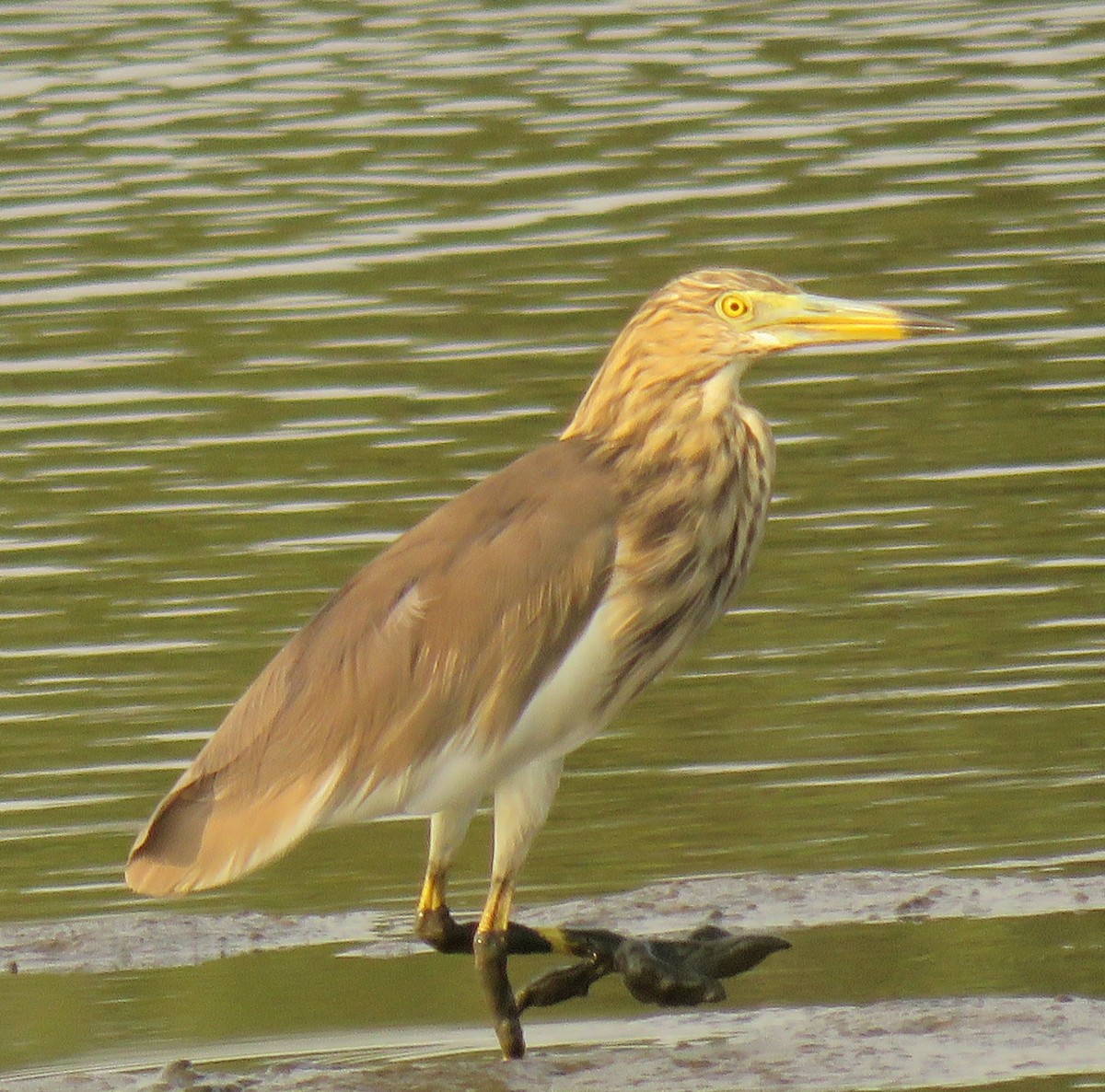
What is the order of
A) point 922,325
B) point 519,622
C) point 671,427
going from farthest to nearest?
point 922,325, point 671,427, point 519,622

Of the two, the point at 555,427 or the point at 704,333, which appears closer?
the point at 704,333

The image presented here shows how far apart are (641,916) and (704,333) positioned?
1640 millimetres

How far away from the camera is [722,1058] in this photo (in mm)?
7102

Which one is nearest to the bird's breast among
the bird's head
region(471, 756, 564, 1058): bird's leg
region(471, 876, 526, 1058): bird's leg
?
the bird's head

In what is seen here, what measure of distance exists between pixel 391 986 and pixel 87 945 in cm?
81

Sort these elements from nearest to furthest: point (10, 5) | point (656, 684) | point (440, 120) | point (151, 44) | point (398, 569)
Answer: point (398, 569) → point (656, 684) → point (440, 120) → point (151, 44) → point (10, 5)

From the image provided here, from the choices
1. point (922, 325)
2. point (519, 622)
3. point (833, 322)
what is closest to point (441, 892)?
point (519, 622)

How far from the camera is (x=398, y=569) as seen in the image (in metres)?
7.18

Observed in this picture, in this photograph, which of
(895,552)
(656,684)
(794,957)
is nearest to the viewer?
A: (794,957)

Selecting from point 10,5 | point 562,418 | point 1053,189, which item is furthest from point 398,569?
point 10,5

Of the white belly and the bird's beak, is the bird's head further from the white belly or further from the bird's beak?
the white belly

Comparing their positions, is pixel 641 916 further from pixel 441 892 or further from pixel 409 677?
pixel 409 677

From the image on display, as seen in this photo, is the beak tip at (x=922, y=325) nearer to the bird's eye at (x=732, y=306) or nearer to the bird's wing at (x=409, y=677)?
the bird's eye at (x=732, y=306)

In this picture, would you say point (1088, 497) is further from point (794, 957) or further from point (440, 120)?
point (440, 120)
